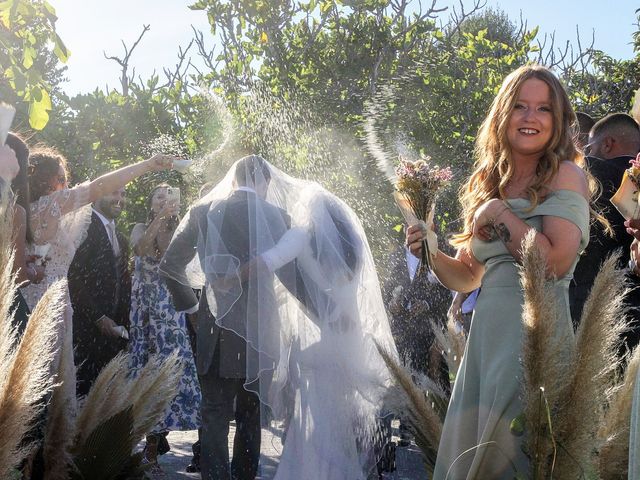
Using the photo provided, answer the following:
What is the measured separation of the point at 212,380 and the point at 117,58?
34.4 feet

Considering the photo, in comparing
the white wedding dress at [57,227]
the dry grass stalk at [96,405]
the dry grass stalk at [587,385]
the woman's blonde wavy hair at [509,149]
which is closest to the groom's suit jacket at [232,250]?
the white wedding dress at [57,227]

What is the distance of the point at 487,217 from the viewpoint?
296 centimetres

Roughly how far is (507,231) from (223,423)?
287 cm

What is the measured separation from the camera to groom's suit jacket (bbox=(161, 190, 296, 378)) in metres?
5.25

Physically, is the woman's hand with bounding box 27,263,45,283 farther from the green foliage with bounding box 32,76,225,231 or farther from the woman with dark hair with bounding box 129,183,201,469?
the green foliage with bounding box 32,76,225,231

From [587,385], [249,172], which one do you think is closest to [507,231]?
[587,385]

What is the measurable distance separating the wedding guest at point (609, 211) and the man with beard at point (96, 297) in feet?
10.8

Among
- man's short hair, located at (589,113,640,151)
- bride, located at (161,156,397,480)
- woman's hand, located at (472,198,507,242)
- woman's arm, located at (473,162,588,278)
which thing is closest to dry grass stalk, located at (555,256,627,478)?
woman's arm, located at (473,162,588,278)

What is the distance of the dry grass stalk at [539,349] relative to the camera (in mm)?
2035

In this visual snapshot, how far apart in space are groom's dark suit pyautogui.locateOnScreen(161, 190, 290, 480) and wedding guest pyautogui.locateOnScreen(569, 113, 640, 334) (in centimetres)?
159

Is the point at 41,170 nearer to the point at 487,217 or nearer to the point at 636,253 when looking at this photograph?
the point at 487,217

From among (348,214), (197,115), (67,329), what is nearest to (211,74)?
(197,115)

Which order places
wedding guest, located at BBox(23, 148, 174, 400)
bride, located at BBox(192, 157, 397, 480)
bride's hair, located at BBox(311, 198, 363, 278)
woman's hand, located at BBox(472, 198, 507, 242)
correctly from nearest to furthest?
woman's hand, located at BBox(472, 198, 507, 242) → wedding guest, located at BBox(23, 148, 174, 400) → bride, located at BBox(192, 157, 397, 480) → bride's hair, located at BBox(311, 198, 363, 278)

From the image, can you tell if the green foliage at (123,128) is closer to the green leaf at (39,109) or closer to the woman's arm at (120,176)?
the woman's arm at (120,176)
